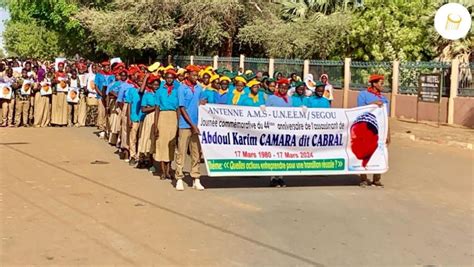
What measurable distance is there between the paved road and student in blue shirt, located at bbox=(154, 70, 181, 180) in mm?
507

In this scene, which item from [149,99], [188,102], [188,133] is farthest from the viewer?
[149,99]

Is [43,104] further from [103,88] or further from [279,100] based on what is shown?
[279,100]

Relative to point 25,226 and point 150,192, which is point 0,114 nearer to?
point 150,192

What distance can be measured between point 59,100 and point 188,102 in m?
9.62

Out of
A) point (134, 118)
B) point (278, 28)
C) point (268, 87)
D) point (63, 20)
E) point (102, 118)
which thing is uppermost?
point (63, 20)

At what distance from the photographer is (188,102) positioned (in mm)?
9305

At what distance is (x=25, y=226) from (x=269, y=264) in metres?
2.71

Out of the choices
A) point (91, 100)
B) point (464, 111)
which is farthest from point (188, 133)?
point (464, 111)

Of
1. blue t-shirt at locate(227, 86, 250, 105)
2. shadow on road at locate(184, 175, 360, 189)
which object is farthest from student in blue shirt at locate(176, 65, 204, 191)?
blue t-shirt at locate(227, 86, 250, 105)

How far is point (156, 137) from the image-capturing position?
965 cm

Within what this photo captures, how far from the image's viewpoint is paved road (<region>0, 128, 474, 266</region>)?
5898mm

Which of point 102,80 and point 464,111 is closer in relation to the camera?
point 102,80

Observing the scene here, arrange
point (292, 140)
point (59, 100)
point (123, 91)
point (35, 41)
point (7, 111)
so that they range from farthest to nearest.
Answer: point (35, 41), point (59, 100), point (7, 111), point (123, 91), point (292, 140)

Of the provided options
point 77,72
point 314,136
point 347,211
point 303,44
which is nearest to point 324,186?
point 314,136
